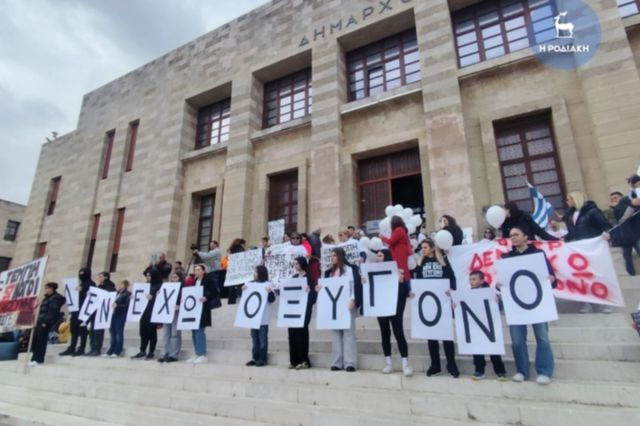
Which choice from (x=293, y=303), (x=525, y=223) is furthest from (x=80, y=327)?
(x=525, y=223)

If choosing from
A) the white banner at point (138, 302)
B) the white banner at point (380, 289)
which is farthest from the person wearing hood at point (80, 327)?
the white banner at point (380, 289)

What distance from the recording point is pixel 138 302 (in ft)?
26.2

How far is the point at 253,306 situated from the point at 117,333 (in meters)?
3.91

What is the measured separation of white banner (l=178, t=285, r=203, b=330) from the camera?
21.9 ft

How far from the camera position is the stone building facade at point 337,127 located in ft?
Result: 31.7

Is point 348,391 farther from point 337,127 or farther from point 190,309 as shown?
point 337,127

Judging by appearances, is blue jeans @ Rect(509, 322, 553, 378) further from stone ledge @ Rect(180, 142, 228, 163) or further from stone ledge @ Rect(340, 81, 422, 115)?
stone ledge @ Rect(180, 142, 228, 163)

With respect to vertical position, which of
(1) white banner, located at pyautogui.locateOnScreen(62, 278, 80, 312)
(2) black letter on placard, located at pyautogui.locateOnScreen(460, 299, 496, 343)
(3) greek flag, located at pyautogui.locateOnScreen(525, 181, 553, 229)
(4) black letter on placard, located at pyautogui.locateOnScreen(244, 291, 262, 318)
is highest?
(3) greek flag, located at pyautogui.locateOnScreen(525, 181, 553, 229)

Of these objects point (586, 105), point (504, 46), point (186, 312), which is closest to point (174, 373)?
point (186, 312)

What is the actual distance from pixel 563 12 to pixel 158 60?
1741cm

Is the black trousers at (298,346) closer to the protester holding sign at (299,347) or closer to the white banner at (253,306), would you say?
the protester holding sign at (299,347)

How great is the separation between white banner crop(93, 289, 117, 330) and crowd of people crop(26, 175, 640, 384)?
0.13 m
